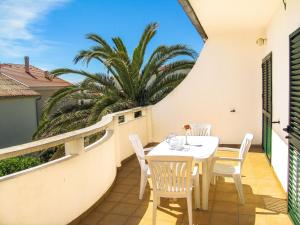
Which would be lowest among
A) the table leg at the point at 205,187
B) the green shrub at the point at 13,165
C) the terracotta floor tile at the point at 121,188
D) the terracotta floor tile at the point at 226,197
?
the green shrub at the point at 13,165

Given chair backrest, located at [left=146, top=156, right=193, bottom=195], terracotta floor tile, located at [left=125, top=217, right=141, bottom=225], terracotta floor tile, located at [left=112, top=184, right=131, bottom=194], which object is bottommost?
terracotta floor tile, located at [left=125, top=217, right=141, bottom=225]

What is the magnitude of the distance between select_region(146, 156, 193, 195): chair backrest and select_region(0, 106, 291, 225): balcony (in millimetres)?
522

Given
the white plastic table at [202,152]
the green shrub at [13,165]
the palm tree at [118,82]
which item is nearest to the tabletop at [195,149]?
the white plastic table at [202,152]

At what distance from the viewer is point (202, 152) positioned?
4.28 meters

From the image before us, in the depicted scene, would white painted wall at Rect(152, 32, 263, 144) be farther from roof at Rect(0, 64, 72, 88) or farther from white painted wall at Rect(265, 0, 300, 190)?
roof at Rect(0, 64, 72, 88)

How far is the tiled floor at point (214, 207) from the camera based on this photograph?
12.7ft

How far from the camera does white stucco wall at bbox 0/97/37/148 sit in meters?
14.6

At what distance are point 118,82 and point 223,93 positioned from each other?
3.40m

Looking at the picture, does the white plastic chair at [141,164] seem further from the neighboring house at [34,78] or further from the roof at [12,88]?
the neighboring house at [34,78]

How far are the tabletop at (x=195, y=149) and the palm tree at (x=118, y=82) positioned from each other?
421 centimetres

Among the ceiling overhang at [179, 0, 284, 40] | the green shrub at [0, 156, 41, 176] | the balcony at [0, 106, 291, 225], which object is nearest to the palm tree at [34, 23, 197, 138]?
the green shrub at [0, 156, 41, 176]

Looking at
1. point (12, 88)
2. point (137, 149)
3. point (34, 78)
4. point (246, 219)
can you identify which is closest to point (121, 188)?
point (137, 149)

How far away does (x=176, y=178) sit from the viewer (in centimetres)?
360

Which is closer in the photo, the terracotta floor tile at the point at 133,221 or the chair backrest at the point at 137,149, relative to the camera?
the terracotta floor tile at the point at 133,221
